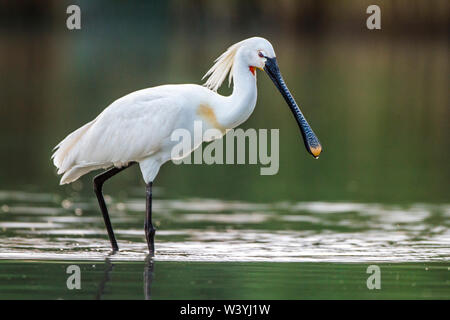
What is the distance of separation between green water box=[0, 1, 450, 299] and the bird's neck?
1.45 m

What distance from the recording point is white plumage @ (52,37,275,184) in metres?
13.9

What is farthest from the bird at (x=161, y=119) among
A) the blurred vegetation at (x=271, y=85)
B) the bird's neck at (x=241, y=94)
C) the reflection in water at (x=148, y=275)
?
the blurred vegetation at (x=271, y=85)

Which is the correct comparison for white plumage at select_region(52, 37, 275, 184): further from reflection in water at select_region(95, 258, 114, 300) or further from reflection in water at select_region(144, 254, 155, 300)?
reflection in water at select_region(95, 258, 114, 300)

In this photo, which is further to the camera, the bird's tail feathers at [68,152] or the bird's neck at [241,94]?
the bird's tail feathers at [68,152]

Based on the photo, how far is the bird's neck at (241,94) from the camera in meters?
13.8

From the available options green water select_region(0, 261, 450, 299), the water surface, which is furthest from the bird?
green water select_region(0, 261, 450, 299)

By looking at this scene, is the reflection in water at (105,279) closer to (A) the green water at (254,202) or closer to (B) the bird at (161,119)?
(A) the green water at (254,202)

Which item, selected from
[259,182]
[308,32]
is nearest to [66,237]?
[259,182]

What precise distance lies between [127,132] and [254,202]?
4688mm

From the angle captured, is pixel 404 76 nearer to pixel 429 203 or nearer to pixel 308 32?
pixel 308 32

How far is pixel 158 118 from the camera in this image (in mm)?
13961

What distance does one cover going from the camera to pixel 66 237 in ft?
48.5

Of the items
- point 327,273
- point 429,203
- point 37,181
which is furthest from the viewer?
point 37,181

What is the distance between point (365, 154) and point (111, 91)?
13.2 metres
